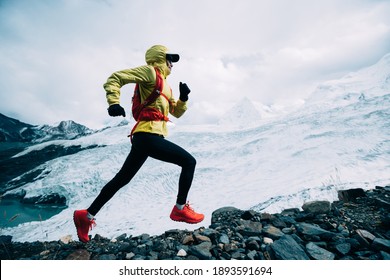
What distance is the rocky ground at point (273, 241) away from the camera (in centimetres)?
222

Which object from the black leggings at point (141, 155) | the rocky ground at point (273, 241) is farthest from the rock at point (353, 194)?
the black leggings at point (141, 155)

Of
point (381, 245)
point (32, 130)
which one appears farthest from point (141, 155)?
point (32, 130)

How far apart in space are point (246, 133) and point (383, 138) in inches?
369

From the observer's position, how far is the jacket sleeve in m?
2.18

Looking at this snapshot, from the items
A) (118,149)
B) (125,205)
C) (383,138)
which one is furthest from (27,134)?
(383,138)

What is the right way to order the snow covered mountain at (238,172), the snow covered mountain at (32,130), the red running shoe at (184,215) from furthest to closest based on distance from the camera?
the snow covered mountain at (32,130)
the snow covered mountain at (238,172)
the red running shoe at (184,215)

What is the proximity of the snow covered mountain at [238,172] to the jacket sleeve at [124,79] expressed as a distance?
485 centimetres

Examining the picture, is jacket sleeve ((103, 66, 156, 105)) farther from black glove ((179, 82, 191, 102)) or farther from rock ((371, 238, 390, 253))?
rock ((371, 238, 390, 253))

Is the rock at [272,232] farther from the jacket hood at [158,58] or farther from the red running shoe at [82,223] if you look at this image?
the jacket hood at [158,58]

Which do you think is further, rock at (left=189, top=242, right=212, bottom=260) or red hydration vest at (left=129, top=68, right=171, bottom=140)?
red hydration vest at (left=129, top=68, right=171, bottom=140)

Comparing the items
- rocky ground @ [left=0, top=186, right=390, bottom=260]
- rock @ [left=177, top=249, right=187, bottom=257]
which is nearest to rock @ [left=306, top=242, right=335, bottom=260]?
rocky ground @ [left=0, top=186, right=390, bottom=260]

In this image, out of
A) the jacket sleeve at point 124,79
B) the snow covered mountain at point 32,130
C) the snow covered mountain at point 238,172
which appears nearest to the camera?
the jacket sleeve at point 124,79

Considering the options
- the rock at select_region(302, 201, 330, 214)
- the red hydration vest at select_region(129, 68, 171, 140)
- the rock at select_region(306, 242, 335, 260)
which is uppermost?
the red hydration vest at select_region(129, 68, 171, 140)

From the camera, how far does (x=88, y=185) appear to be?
15.1 meters
